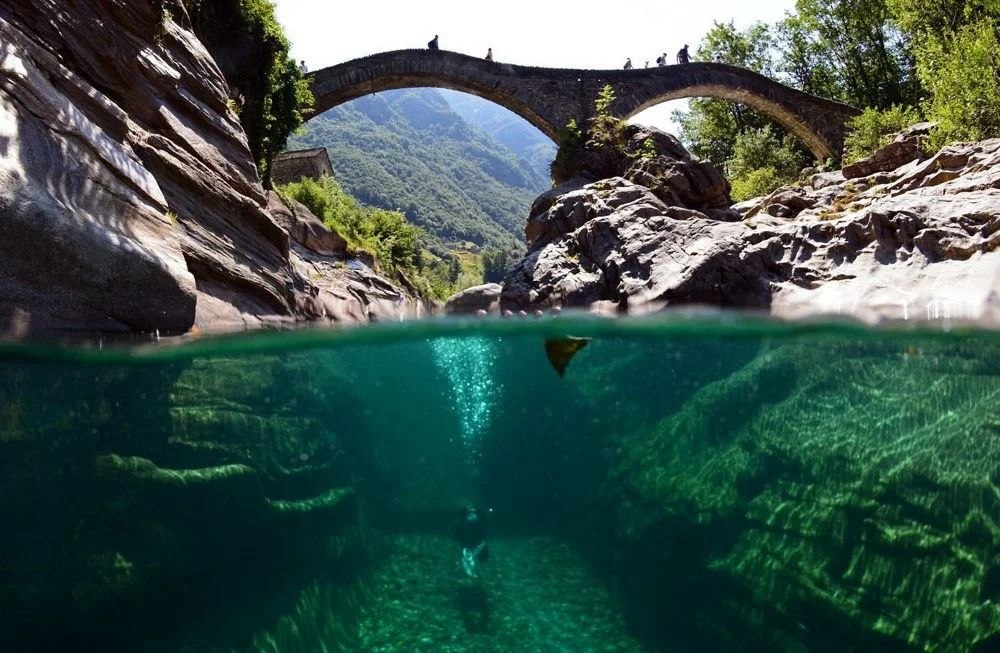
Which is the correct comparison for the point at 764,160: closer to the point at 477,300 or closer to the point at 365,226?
the point at 365,226

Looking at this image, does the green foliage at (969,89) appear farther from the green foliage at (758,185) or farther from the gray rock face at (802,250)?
the green foliage at (758,185)

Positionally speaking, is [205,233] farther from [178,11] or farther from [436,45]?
[436,45]

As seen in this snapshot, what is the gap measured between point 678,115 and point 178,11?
4273 centimetres

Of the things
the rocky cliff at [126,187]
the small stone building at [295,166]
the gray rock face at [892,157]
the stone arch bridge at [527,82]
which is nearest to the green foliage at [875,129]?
the stone arch bridge at [527,82]

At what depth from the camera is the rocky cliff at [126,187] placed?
6.67m

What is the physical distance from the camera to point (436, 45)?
28.3 m

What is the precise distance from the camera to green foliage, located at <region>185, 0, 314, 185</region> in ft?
55.2

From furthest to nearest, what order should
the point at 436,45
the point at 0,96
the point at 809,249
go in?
1. the point at 436,45
2. the point at 809,249
3. the point at 0,96

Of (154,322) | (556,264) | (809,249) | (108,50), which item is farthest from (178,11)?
(809,249)

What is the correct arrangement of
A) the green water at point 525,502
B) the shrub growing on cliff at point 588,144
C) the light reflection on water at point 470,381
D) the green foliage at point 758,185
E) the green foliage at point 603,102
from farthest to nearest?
the green foliage at point 758,185 < the green foliage at point 603,102 < the shrub growing on cliff at point 588,144 < the light reflection on water at point 470,381 < the green water at point 525,502

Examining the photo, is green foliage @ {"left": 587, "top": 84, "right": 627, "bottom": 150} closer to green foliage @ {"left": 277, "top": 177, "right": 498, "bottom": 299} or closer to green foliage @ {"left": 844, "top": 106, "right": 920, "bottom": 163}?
green foliage @ {"left": 277, "top": 177, "right": 498, "bottom": 299}

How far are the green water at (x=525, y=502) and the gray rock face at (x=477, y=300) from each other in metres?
1.38

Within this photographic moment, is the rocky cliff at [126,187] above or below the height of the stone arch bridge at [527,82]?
below

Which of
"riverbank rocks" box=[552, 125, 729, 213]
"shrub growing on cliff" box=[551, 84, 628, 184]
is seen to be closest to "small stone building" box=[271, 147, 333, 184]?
"shrub growing on cliff" box=[551, 84, 628, 184]
